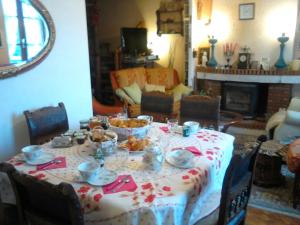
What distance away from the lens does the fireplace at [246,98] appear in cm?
496

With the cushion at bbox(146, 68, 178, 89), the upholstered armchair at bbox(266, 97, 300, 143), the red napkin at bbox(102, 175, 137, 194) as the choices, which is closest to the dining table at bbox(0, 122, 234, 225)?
the red napkin at bbox(102, 175, 137, 194)

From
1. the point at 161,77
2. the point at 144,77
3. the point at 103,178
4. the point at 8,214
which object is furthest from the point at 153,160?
the point at 161,77

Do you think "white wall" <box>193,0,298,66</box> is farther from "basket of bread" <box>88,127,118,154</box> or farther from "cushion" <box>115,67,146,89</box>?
"basket of bread" <box>88,127,118,154</box>

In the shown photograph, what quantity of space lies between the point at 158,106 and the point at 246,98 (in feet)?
9.40

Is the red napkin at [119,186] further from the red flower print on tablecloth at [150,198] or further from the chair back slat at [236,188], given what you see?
the chair back slat at [236,188]

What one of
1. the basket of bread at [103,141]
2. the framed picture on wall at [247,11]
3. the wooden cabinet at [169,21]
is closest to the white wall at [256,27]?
the framed picture on wall at [247,11]

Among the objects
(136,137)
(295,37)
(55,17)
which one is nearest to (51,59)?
(55,17)

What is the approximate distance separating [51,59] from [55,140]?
3.23ft

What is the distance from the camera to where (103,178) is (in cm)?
140

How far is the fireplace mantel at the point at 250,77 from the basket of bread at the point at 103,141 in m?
3.69

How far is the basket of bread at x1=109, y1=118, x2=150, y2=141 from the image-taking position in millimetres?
1943

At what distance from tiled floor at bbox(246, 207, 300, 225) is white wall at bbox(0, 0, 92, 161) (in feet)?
6.21

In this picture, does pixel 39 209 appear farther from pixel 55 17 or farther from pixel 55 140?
pixel 55 17

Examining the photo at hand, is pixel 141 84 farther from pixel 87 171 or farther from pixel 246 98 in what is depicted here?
pixel 87 171
